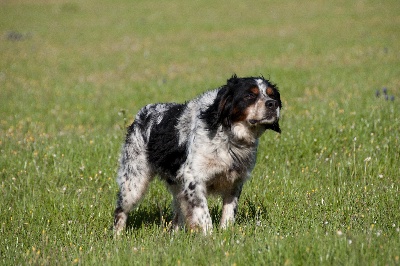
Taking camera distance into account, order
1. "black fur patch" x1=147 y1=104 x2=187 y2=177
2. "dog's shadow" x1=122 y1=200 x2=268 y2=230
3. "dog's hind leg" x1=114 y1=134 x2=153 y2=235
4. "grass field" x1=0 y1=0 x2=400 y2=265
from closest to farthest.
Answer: "grass field" x1=0 y1=0 x2=400 y2=265, "black fur patch" x1=147 y1=104 x2=187 y2=177, "dog's shadow" x1=122 y1=200 x2=268 y2=230, "dog's hind leg" x1=114 y1=134 x2=153 y2=235

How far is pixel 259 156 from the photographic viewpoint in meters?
8.70

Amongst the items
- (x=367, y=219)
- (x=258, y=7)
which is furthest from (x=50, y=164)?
(x=258, y=7)

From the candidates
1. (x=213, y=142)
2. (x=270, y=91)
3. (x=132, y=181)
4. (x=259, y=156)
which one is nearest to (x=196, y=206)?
(x=213, y=142)

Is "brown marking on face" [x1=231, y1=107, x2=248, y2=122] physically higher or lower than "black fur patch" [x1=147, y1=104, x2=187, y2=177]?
higher

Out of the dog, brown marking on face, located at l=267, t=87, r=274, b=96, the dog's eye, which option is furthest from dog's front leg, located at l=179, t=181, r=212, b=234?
brown marking on face, located at l=267, t=87, r=274, b=96

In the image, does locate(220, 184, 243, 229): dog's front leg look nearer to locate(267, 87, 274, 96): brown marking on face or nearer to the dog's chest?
the dog's chest

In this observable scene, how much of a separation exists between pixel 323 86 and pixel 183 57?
8496mm

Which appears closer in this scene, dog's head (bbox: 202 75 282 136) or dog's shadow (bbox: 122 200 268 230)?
dog's head (bbox: 202 75 282 136)

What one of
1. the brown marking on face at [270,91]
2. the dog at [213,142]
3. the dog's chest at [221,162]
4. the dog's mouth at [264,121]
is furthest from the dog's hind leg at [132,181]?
the brown marking on face at [270,91]

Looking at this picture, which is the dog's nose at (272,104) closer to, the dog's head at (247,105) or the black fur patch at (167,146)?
the dog's head at (247,105)

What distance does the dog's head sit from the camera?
223 inches

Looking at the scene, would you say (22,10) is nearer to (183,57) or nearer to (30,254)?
(183,57)

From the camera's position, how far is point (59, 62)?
2181cm

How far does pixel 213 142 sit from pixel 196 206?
2.41 ft
